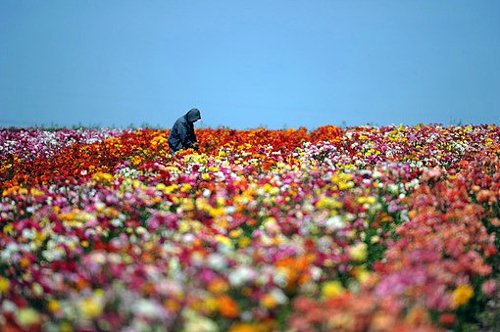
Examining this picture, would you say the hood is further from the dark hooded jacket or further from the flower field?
the flower field

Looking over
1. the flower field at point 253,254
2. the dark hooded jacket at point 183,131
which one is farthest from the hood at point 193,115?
the flower field at point 253,254

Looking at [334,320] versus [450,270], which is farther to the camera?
[450,270]

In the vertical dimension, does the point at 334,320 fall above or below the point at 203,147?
below

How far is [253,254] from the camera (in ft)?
15.8

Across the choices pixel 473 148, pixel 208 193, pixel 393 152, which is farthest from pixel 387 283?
pixel 473 148

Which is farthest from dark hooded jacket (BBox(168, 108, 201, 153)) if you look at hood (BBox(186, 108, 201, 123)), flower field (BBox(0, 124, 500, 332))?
flower field (BBox(0, 124, 500, 332))

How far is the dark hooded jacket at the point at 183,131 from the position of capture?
14.4 meters

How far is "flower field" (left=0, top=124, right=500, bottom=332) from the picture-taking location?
4.00 m

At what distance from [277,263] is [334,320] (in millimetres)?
965

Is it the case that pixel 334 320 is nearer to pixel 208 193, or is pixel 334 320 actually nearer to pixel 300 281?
pixel 300 281

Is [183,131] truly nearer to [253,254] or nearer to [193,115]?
[193,115]

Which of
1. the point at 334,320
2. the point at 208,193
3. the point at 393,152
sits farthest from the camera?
the point at 393,152

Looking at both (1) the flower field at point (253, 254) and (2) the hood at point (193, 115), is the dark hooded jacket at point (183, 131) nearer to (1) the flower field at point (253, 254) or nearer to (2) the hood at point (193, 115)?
(2) the hood at point (193, 115)

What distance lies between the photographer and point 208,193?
24.5 feet
